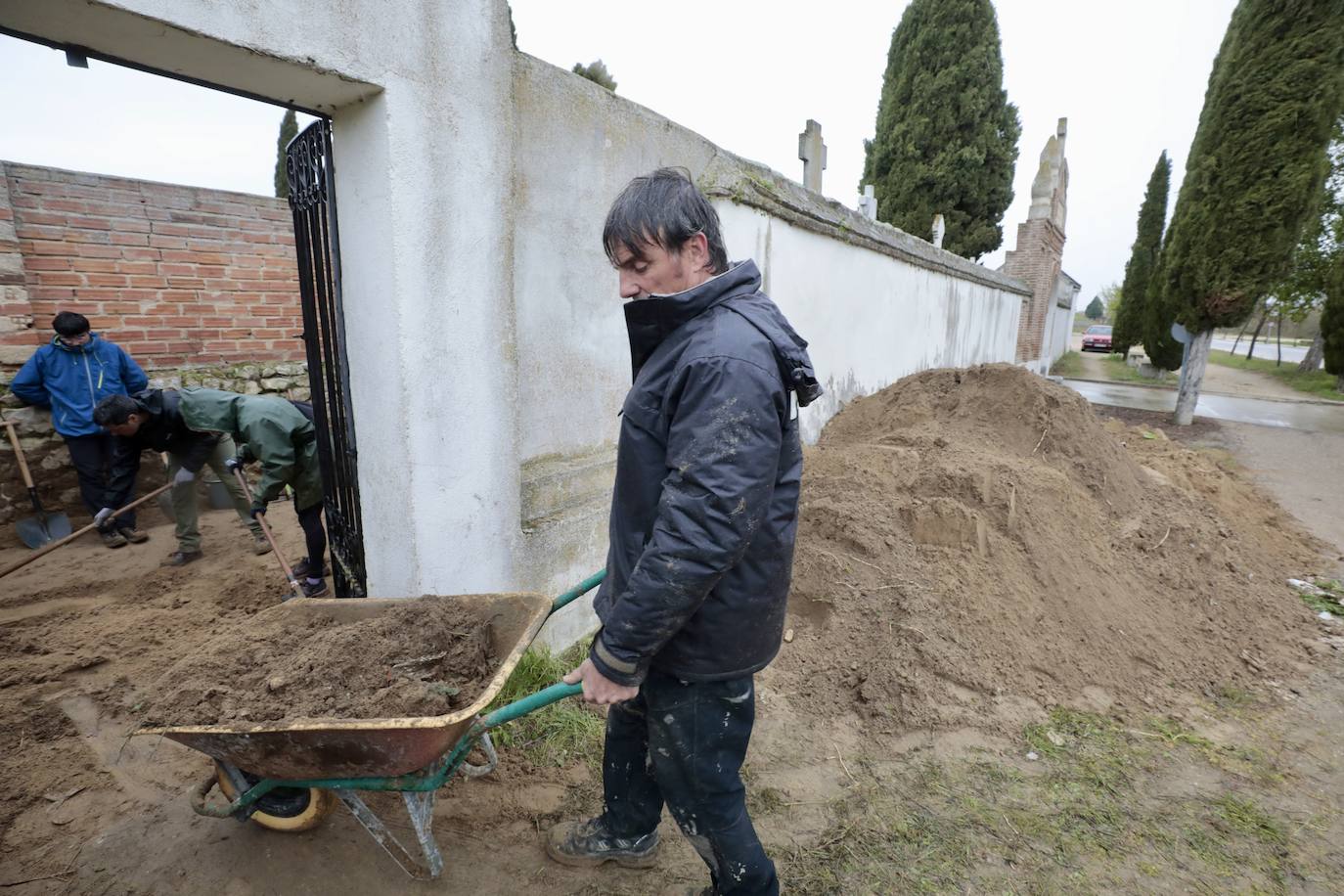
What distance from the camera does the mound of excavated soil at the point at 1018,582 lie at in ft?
10.7

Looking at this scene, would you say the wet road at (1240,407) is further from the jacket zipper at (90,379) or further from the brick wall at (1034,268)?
the jacket zipper at (90,379)

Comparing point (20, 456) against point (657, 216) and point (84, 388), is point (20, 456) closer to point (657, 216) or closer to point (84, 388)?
point (84, 388)

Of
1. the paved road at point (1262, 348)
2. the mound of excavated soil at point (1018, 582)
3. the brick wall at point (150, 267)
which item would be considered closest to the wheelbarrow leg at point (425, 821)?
the mound of excavated soil at point (1018, 582)

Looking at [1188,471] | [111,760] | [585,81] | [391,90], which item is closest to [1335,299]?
[1188,471]

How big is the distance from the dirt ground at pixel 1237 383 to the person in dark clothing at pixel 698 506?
17156mm

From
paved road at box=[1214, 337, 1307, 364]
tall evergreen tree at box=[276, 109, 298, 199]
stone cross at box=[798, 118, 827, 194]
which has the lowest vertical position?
paved road at box=[1214, 337, 1307, 364]

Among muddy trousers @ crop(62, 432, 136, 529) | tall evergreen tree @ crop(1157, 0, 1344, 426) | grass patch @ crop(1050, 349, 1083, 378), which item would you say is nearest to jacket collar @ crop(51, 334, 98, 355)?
muddy trousers @ crop(62, 432, 136, 529)

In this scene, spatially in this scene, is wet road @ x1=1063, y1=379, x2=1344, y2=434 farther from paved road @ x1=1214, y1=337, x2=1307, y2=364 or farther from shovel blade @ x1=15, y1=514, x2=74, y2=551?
paved road @ x1=1214, y1=337, x2=1307, y2=364

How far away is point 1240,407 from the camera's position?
14.1 metres

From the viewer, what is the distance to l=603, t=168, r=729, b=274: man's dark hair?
157 cm

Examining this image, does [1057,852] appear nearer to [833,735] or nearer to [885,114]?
[833,735]

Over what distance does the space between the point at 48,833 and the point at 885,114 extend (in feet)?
64.1

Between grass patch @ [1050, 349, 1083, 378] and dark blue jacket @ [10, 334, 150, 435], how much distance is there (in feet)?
69.8

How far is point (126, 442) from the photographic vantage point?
4.62 metres
